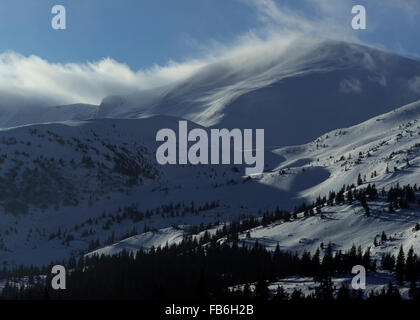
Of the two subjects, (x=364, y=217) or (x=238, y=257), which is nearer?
(x=238, y=257)

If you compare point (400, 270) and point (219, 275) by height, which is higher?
point (400, 270)

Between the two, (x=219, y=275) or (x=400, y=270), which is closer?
(x=400, y=270)

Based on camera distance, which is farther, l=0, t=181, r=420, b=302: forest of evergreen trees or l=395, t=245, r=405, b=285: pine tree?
l=395, t=245, r=405, b=285: pine tree

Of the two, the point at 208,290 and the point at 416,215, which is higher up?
the point at 416,215

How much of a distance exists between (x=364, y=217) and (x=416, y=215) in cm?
1748

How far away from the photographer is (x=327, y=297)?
113m

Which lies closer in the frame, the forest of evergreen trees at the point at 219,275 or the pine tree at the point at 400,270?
the forest of evergreen trees at the point at 219,275

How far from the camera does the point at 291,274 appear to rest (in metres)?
149
